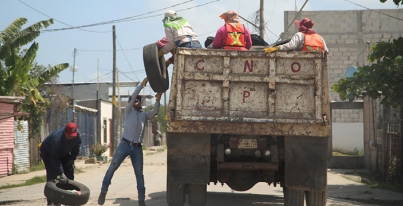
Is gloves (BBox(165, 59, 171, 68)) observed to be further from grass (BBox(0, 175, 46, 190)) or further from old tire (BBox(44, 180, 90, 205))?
grass (BBox(0, 175, 46, 190))

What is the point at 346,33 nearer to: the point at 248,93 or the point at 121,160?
the point at 121,160

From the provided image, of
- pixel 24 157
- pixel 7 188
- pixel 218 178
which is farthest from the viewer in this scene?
pixel 24 157

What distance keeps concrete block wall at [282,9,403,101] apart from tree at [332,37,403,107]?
62.2ft

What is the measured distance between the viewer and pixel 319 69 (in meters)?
8.62

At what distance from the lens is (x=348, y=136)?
28.8 m

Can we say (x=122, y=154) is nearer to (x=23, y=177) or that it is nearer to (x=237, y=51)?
(x=237, y=51)

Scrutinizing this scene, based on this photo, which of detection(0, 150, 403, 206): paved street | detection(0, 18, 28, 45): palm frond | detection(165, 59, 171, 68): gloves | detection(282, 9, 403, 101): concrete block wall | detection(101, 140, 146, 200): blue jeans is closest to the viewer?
detection(165, 59, 171, 68): gloves

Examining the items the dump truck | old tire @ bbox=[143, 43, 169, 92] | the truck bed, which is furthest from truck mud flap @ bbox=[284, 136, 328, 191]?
old tire @ bbox=[143, 43, 169, 92]

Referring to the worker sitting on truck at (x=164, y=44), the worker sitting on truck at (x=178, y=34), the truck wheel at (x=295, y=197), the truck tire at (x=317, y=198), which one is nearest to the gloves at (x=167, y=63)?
the worker sitting on truck at (x=164, y=44)

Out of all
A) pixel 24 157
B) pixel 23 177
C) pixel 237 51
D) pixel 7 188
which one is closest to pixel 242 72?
pixel 237 51

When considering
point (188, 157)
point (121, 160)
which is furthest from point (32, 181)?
point (188, 157)

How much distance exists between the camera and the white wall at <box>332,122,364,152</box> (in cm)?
2838

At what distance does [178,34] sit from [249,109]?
1644mm

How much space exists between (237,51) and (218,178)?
209 centimetres
